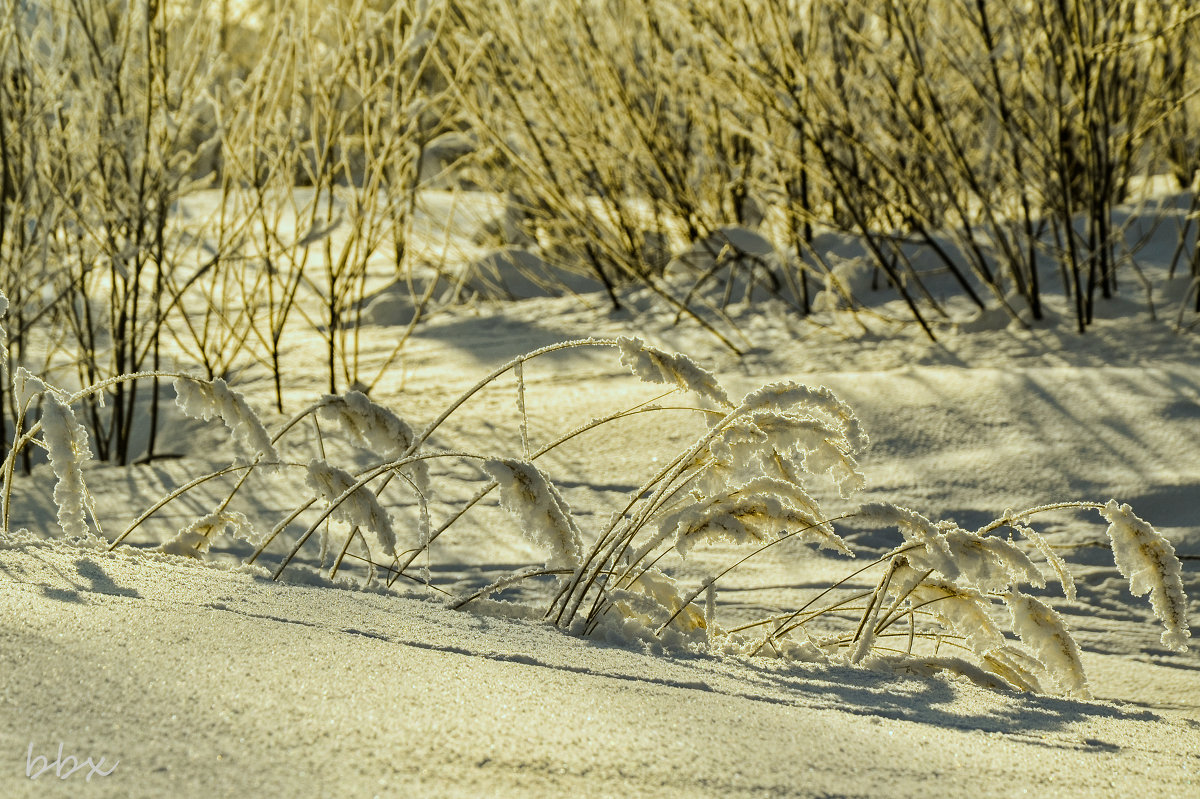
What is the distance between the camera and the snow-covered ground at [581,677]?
2.38ft

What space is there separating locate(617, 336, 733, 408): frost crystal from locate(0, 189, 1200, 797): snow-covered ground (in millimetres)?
272

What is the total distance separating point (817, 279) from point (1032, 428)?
5.28ft

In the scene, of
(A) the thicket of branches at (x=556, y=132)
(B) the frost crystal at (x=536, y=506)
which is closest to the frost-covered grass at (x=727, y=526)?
(B) the frost crystal at (x=536, y=506)

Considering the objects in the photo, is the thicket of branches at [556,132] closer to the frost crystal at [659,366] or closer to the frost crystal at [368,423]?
the frost crystal at [368,423]

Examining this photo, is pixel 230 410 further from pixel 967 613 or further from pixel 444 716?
pixel 967 613

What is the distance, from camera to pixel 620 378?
9.44 feet

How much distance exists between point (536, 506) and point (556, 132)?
271cm

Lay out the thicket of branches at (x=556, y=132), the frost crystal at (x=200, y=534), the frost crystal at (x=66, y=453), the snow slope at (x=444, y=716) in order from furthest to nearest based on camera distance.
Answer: the thicket of branches at (x=556, y=132), the frost crystal at (x=200, y=534), the frost crystal at (x=66, y=453), the snow slope at (x=444, y=716)

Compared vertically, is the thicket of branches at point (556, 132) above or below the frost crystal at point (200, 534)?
above

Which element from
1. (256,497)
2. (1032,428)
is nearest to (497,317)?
(256,497)

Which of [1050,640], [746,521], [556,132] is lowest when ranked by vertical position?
[1050,640]

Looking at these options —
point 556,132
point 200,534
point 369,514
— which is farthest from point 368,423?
point 556,132

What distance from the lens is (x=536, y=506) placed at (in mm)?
1138

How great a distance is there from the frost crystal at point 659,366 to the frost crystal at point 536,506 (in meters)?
0.15
